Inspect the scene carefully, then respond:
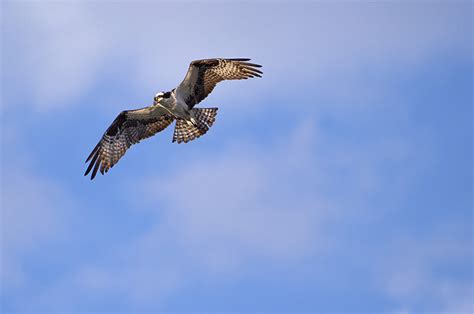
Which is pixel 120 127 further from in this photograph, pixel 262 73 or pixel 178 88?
pixel 262 73

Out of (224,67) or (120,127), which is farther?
(120,127)

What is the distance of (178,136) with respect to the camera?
912 inches

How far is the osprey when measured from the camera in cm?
2188

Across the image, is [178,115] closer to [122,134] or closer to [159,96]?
[159,96]

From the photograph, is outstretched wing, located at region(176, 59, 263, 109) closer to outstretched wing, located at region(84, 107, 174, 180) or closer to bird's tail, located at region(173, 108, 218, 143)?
bird's tail, located at region(173, 108, 218, 143)

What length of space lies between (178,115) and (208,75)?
1386mm

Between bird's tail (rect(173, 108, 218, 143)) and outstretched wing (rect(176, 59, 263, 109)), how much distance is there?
355 millimetres

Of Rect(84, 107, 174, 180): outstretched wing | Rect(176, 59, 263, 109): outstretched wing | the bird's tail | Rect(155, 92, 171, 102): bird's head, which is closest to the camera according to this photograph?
Rect(176, 59, 263, 109): outstretched wing

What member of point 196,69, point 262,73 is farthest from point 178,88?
point 262,73

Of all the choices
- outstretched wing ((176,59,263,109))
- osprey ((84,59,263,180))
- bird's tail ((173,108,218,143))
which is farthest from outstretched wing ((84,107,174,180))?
outstretched wing ((176,59,263,109))

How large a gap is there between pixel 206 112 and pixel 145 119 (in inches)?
70.3

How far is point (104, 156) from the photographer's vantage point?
23.6 metres

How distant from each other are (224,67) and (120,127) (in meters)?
3.68

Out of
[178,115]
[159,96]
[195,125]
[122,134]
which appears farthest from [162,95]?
[122,134]
